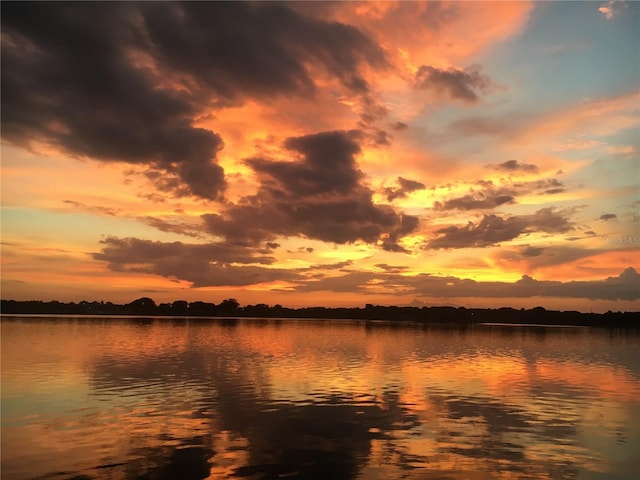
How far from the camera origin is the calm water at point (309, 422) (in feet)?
74.7

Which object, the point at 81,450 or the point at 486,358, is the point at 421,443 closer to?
the point at 81,450

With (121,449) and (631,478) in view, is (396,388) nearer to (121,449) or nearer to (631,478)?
(631,478)

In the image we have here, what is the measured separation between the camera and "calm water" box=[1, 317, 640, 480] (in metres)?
22.8

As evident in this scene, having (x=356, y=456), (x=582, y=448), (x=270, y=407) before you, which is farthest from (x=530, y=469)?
(x=270, y=407)

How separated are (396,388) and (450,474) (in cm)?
2311

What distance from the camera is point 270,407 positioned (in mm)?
35531

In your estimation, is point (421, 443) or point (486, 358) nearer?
point (421, 443)

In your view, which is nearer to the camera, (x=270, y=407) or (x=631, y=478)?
(x=631, y=478)

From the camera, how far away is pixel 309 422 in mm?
31141

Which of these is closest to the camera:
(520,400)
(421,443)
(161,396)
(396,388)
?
(421,443)

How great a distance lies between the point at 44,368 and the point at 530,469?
160 feet

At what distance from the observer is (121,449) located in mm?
24672

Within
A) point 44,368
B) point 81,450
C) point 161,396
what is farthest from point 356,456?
point 44,368

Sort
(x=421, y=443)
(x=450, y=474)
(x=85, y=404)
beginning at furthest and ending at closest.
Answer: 1. (x=85, y=404)
2. (x=421, y=443)
3. (x=450, y=474)
